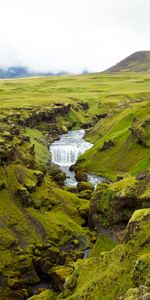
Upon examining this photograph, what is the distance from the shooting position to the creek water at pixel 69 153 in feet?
382

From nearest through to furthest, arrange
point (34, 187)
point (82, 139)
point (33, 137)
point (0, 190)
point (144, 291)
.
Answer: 1. point (144, 291)
2. point (0, 190)
3. point (34, 187)
4. point (33, 137)
5. point (82, 139)

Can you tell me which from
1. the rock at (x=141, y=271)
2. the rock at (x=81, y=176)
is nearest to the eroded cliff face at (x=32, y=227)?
the rock at (x=81, y=176)

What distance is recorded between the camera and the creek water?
116 meters

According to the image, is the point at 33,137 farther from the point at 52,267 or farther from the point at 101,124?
the point at 52,267

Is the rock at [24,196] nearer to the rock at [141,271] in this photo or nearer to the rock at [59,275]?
the rock at [59,275]

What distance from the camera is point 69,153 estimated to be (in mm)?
141875

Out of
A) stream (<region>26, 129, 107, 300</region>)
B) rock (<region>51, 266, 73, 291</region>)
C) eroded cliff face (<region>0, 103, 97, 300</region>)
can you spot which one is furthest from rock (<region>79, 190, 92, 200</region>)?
rock (<region>51, 266, 73, 291</region>)

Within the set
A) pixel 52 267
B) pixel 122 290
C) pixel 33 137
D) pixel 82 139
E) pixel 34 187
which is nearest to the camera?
pixel 122 290

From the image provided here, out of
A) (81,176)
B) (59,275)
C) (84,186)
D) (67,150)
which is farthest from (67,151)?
(59,275)

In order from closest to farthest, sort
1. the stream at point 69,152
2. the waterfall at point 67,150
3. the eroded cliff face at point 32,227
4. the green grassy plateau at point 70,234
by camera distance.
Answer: the green grassy plateau at point 70,234
the eroded cliff face at point 32,227
the stream at point 69,152
the waterfall at point 67,150

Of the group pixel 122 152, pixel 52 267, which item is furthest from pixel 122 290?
pixel 122 152

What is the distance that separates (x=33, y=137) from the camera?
506 feet

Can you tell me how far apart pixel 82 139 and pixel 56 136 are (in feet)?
38.1

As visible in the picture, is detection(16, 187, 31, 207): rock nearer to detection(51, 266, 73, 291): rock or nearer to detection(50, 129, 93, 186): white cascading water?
detection(51, 266, 73, 291): rock
